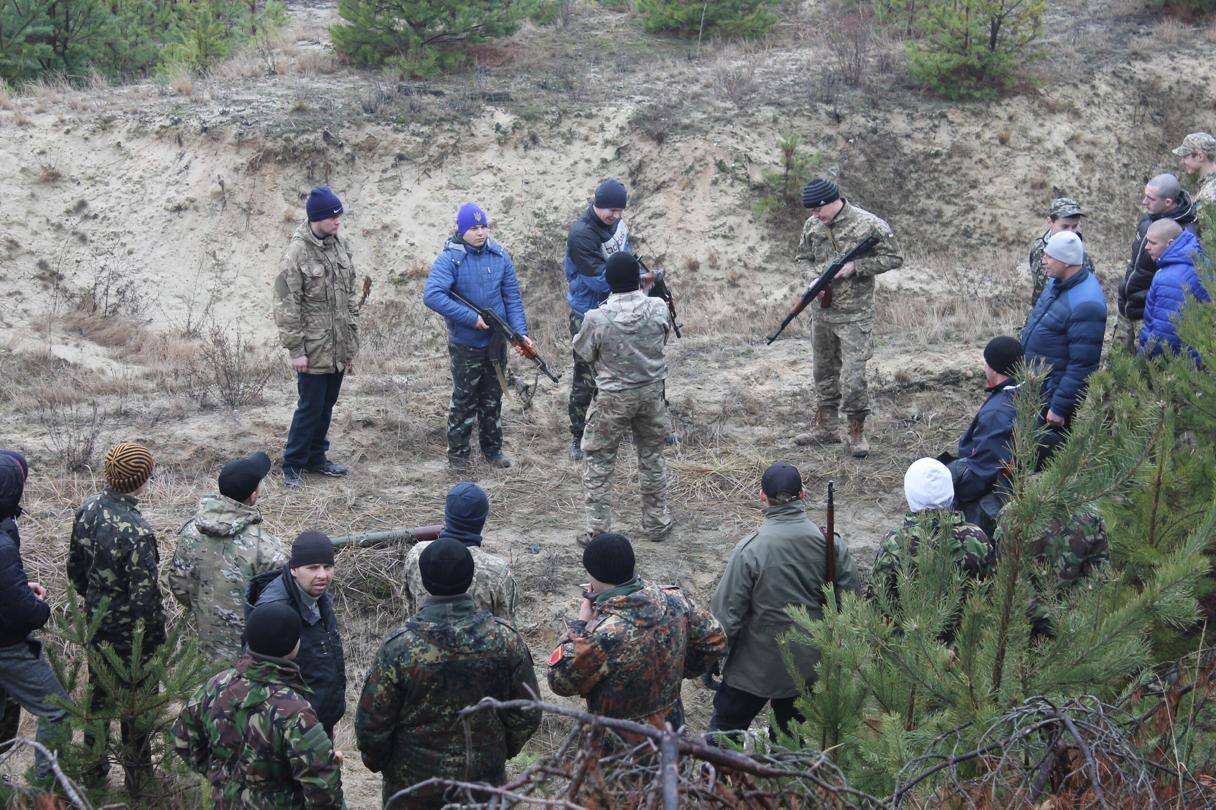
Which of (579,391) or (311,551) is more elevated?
(311,551)

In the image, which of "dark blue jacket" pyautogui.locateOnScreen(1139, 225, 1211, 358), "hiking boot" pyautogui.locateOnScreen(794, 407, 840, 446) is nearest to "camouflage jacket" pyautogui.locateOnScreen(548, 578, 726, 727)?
"dark blue jacket" pyautogui.locateOnScreen(1139, 225, 1211, 358)


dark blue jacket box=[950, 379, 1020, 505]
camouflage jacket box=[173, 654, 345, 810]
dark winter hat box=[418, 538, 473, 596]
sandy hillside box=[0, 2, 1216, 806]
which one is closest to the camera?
camouflage jacket box=[173, 654, 345, 810]

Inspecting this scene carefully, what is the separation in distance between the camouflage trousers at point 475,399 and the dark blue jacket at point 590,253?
76cm

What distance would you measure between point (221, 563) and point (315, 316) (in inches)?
130

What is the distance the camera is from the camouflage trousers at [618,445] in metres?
6.69

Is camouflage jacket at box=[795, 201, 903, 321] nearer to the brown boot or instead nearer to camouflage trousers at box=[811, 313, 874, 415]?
camouflage trousers at box=[811, 313, 874, 415]

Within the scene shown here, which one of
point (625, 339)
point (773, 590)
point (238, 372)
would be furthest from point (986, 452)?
point (238, 372)

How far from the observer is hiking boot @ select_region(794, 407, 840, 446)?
8.77m

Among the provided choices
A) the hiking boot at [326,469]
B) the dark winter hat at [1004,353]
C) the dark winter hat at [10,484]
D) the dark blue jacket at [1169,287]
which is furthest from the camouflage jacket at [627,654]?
the hiking boot at [326,469]

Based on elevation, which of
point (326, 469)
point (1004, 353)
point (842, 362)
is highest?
point (1004, 353)

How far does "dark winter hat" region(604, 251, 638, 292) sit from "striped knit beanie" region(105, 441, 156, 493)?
9.16 ft

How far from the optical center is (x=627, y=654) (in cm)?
388

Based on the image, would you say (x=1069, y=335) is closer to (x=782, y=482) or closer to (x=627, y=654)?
(x=782, y=482)

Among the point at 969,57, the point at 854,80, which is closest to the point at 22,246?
the point at 854,80
